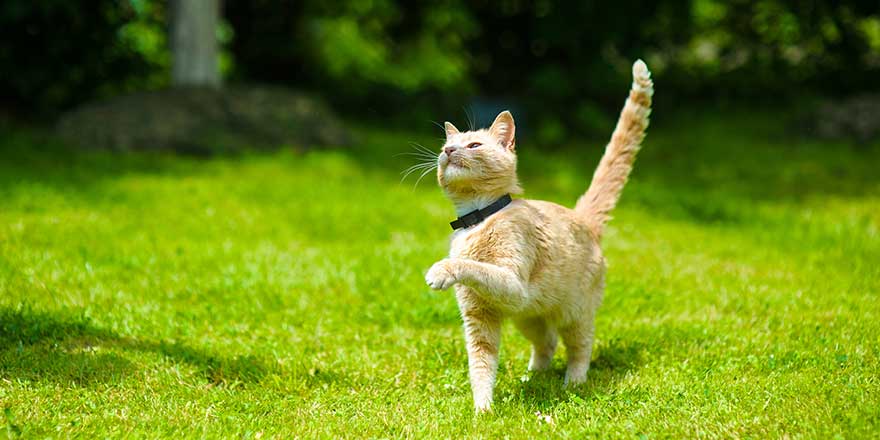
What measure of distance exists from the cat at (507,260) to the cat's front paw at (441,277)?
5cm

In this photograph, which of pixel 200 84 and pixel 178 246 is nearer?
pixel 178 246

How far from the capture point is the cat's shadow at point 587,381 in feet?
12.4

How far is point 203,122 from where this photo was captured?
10.0m

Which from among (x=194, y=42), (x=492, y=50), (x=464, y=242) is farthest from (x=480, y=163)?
(x=492, y=50)

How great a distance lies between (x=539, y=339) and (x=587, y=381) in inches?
13.1

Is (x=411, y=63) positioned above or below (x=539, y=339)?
above

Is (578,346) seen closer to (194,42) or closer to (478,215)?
(478,215)

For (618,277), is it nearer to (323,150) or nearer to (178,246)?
(178,246)

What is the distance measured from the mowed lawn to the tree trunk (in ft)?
6.34

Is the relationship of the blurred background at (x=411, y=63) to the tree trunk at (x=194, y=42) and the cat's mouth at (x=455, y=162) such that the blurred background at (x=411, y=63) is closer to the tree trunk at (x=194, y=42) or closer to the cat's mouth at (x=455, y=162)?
the tree trunk at (x=194, y=42)

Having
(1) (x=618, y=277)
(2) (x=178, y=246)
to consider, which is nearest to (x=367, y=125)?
(2) (x=178, y=246)

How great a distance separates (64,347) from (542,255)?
251 centimetres

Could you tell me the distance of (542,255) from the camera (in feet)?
12.5

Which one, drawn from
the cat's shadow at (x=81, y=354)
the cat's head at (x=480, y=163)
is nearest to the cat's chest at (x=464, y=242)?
the cat's head at (x=480, y=163)
